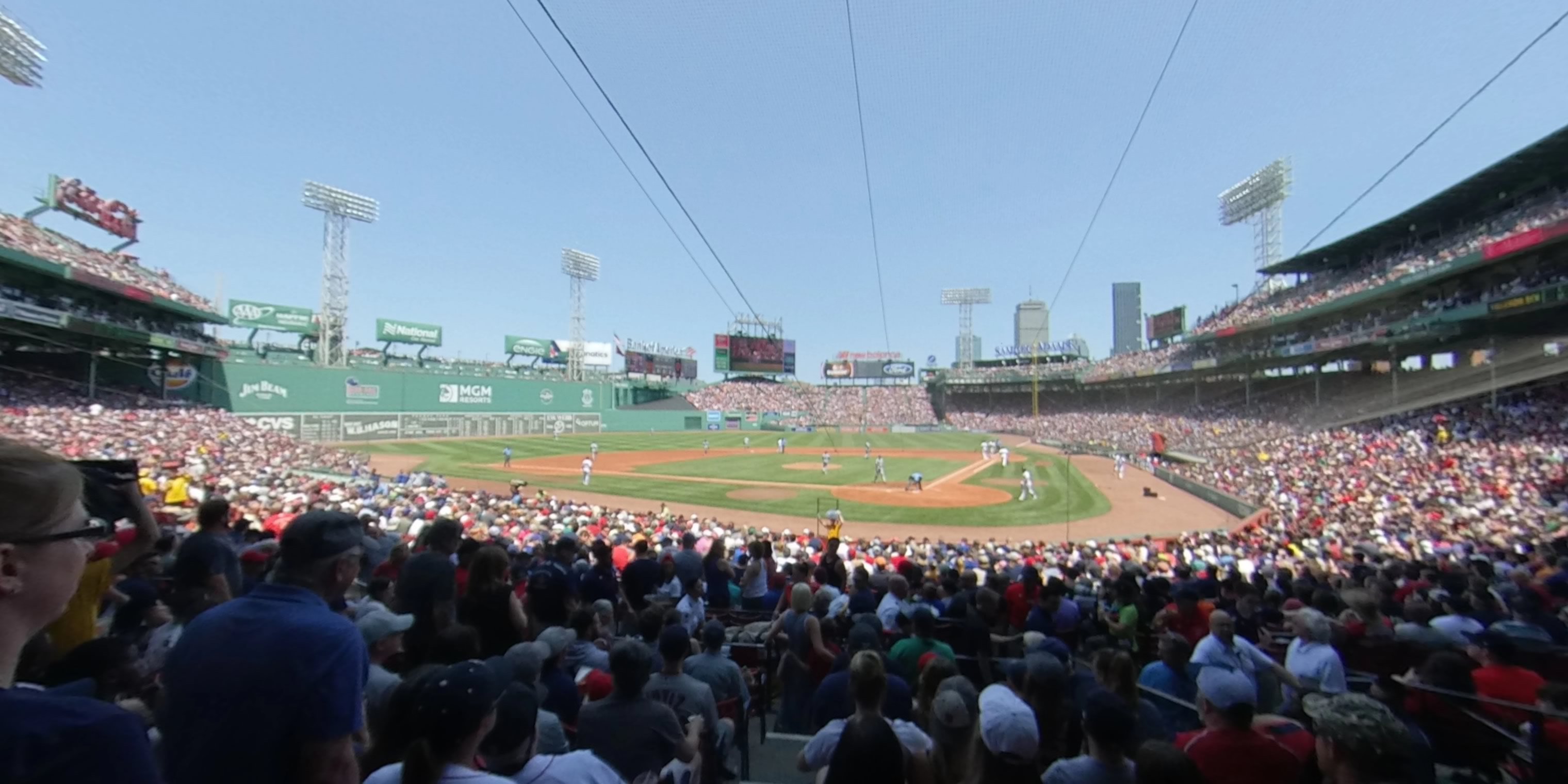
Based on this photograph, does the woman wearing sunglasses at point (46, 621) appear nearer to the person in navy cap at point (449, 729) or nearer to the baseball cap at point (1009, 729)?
the person in navy cap at point (449, 729)

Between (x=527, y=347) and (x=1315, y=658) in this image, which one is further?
(x=527, y=347)

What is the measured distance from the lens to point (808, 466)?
131ft

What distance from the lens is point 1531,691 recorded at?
4.29 metres

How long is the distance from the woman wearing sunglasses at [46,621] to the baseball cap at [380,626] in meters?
2.17

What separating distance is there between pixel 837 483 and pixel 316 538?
3069 centimetres

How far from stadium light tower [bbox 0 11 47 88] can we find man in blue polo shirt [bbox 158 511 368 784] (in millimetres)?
49344

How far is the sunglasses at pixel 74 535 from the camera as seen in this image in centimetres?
142

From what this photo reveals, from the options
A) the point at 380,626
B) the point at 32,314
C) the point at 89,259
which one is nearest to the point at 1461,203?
the point at 380,626

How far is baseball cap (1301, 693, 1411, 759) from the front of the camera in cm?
250

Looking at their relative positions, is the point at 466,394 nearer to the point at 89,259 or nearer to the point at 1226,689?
the point at 89,259

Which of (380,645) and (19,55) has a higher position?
(19,55)

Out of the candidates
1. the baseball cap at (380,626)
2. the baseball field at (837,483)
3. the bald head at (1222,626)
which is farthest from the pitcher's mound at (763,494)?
the baseball cap at (380,626)

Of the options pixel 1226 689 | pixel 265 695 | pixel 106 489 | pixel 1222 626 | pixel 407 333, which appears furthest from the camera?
pixel 407 333

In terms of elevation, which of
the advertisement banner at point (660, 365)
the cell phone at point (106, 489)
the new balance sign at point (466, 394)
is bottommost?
the cell phone at point (106, 489)
